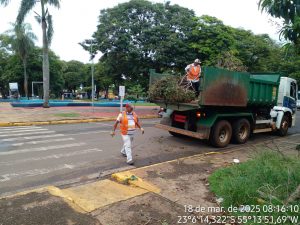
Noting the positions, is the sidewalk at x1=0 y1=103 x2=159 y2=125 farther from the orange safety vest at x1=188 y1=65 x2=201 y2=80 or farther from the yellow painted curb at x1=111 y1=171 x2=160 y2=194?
the yellow painted curb at x1=111 y1=171 x2=160 y2=194

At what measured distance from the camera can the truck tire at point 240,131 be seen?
974 cm

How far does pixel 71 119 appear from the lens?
623 inches

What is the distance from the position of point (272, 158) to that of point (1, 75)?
4999 centimetres

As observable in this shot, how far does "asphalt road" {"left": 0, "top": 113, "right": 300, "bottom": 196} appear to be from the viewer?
5695 millimetres

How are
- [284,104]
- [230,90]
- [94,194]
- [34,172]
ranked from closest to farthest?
[94,194]
[34,172]
[230,90]
[284,104]

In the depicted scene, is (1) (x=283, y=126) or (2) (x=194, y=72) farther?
(1) (x=283, y=126)

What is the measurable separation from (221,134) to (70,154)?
4.97 m

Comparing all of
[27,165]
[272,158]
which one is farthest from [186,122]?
[27,165]

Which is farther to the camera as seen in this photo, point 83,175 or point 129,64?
point 129,64

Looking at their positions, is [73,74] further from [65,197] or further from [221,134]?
[65,197]

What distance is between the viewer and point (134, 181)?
5.12 metres

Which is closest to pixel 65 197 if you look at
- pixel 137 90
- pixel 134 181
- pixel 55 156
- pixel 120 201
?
pixel 120 201

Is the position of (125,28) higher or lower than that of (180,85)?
higher

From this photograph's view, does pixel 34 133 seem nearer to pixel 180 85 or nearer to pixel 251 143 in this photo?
pixel 180 85
